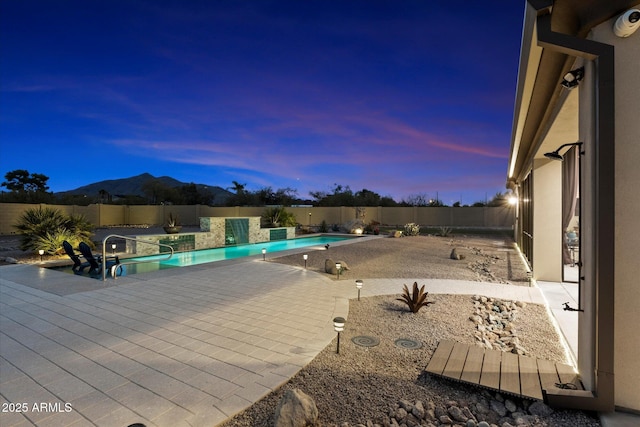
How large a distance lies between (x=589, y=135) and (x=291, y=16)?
10014mm

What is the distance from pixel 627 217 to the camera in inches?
75.6

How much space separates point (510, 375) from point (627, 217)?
1.41 m

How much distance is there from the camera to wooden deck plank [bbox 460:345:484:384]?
7.68 feet

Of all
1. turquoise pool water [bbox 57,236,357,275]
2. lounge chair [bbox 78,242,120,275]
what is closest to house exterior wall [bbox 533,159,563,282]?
turquoise pool water [bbox 57,236,357,275]

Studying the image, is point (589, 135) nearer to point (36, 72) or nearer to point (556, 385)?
point (556, 385)

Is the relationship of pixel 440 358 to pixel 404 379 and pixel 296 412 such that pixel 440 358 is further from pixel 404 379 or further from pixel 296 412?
pixel 296 412

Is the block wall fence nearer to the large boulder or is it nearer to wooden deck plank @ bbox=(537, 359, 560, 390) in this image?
wooden deck plank @ bbox=(537, 359, 560, 390)

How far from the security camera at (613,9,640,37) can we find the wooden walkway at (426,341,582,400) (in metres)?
2.41

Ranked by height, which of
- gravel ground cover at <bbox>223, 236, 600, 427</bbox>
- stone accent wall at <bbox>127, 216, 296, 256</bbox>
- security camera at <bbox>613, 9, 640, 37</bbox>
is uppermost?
security camera at <bbox>613, 9, 640, 37</bbox>

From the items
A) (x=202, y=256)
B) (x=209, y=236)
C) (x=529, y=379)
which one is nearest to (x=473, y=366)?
(x=529, y=379)

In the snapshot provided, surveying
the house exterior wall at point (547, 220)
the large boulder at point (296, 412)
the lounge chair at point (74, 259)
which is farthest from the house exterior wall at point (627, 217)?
the lounge chair at point (74, 259)

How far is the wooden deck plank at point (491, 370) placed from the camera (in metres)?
2.26

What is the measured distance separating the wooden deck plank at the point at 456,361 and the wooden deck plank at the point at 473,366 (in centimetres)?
3

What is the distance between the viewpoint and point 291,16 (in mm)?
9766
